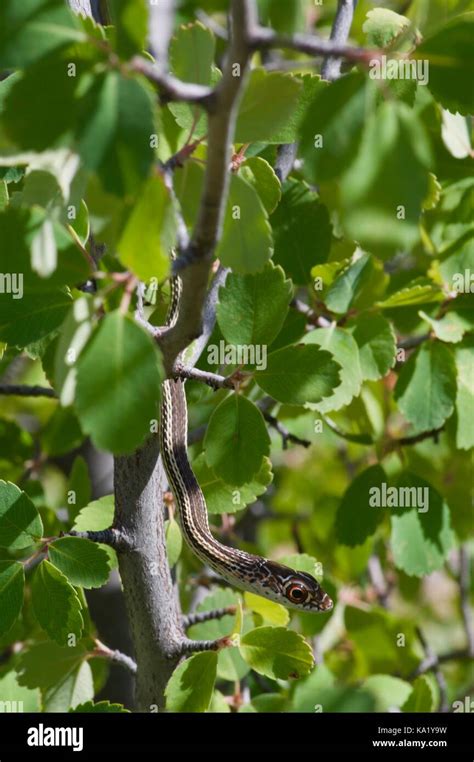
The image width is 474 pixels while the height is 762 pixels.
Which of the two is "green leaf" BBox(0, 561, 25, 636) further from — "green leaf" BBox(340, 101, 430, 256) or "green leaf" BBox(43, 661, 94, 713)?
"green leaf" BBox(340, 101, 430, 256)

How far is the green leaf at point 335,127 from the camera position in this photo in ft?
3.56

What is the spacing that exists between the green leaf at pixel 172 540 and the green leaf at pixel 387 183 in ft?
4.45

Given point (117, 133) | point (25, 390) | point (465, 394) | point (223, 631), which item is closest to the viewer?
point (117, 133)

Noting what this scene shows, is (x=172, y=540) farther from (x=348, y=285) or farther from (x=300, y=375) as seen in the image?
(x=348, y=285)

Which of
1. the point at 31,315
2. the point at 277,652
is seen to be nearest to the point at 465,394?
the point at 277,652

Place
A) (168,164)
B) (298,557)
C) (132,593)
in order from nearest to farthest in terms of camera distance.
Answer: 1. (168,164)
2. (132,593)
3. (298,557)

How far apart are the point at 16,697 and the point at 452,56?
1.97 m

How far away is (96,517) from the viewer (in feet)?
7.07

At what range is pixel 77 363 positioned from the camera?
3.68ft

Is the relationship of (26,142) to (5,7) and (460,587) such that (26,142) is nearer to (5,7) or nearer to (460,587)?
(5,7)

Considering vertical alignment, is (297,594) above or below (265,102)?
below

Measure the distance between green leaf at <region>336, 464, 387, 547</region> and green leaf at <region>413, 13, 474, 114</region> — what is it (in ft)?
4.81

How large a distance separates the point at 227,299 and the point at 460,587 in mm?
2295
